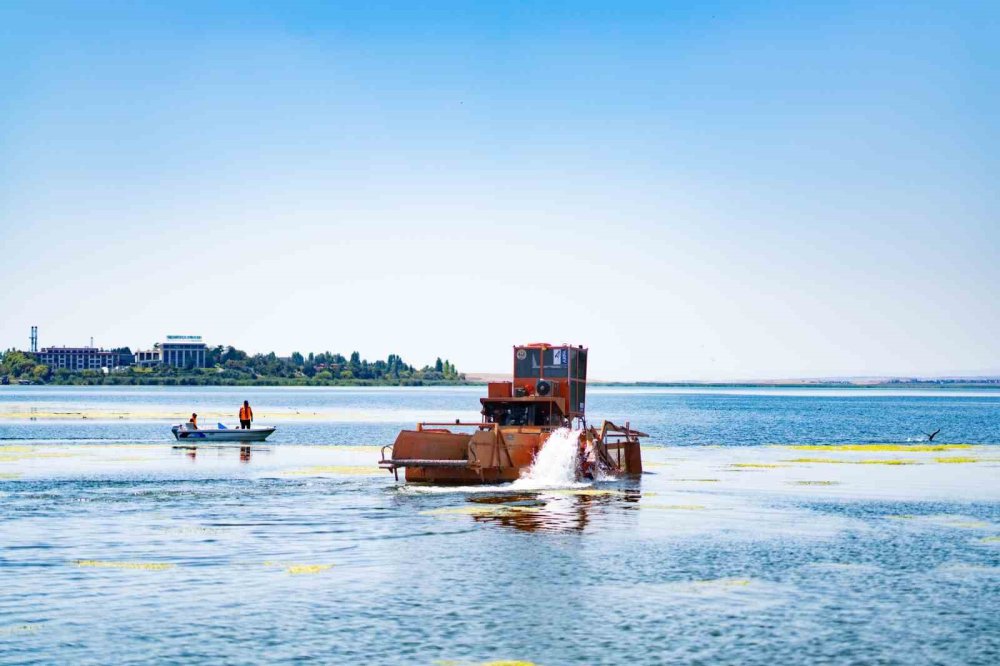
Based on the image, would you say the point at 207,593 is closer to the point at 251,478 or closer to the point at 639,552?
the point at 639,552

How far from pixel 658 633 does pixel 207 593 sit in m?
9.93

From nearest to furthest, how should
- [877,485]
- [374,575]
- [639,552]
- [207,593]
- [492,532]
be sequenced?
1. [207,593]
2. [374,575]
3. [639,552]
4. [492,532]
5. [877,485]

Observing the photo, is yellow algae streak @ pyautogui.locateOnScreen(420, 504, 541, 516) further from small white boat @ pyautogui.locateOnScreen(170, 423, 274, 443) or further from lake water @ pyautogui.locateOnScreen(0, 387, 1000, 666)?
small white boat @ pyautogui.locateOnScreen(170, 423, 274, 443)

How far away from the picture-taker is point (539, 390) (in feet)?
174

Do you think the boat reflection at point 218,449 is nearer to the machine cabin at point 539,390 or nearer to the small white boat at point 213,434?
the small white boat at point 213,434

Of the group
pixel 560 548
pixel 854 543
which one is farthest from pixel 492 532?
pixel 854 543

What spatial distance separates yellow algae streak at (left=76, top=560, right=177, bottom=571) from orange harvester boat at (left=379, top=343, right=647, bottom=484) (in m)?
20.2

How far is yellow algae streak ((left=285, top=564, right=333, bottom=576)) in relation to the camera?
27.1m

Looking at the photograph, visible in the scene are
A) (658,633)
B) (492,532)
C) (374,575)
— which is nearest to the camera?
(658,633)

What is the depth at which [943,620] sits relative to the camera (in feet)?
74.0

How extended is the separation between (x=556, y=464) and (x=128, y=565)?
24.6 meters

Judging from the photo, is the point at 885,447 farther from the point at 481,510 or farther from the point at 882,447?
the point at 481,510

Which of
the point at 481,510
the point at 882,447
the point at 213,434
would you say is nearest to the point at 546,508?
the point at 481,510

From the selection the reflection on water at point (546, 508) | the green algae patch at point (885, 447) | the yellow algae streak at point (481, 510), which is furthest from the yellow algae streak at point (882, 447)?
the yellow algae streak at point (481, 510)
